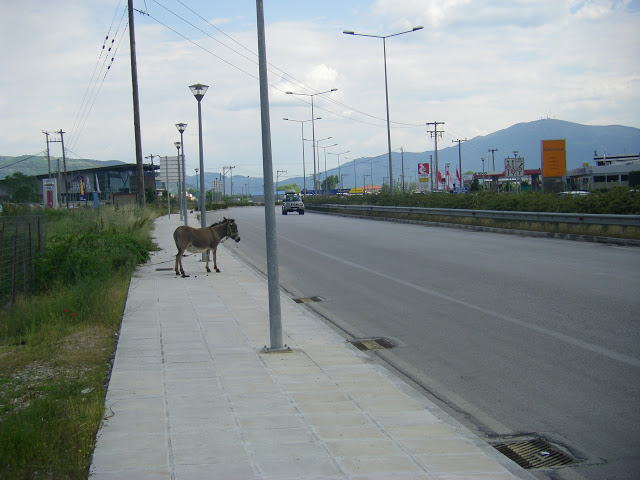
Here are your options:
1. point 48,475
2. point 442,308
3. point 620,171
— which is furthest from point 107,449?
point 620,171

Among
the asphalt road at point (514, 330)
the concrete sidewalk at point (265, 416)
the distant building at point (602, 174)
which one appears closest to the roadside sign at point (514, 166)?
the asphalt road at point (514, 330)

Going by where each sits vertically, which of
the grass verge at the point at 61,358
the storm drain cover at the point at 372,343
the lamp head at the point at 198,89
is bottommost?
the storm drain cover at the point at 372,343

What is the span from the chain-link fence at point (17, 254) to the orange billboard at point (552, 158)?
1148 inches

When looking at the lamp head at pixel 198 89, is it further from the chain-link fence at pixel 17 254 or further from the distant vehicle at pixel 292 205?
the distant vehicle at pixel 292 205

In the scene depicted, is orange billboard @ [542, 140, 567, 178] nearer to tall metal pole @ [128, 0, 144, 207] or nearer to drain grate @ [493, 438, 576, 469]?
tall metal pole @ [128, 0, 144, 207]

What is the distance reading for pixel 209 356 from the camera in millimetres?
7809

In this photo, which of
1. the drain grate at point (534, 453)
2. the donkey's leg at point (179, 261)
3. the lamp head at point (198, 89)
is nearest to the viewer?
the drain grate at point (534, 453)

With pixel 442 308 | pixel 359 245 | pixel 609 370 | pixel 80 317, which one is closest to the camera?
pixel 609 370

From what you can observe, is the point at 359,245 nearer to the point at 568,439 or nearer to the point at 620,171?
the point at 568,439

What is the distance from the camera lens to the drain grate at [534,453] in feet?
15.6

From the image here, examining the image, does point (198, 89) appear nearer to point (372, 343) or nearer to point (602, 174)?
point (372, 343)

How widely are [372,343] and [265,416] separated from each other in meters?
3.41

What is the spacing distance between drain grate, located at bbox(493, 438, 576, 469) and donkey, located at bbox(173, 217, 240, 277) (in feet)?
36.1

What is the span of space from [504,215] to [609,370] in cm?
2113
